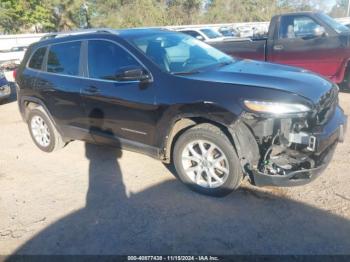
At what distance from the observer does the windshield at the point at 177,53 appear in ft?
13.3

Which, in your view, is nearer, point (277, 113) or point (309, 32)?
point (277, 113)

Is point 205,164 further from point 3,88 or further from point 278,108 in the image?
point 3,88

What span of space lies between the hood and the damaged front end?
8.8 inches

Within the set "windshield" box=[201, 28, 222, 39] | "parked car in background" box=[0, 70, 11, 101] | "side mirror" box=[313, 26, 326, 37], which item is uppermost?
"side mirror" box=[313, 26, 326, 37]

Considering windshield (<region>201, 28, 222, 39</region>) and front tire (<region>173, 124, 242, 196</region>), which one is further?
windshield (<region>201, 28, 222, 39</region>)

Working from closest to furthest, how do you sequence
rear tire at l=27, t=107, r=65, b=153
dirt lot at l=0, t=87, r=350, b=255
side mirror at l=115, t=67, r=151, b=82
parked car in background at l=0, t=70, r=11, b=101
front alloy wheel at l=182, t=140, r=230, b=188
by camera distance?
dirt lot at l=0, t=87, r=350, b=255
front alloy wheel at l=182, t=140, r=230, b=188
side mirror at l=115, t=67, r=151, b=82
rear tire at l=27, t=107, r=65, b=153
parked car in background at l=0, t=70, r=11, b=101

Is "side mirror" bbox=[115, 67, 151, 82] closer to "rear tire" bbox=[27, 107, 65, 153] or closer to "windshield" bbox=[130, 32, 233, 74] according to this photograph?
"windshield" bbox=[130, 32, 233, 74]

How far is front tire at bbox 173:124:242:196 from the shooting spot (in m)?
3.54

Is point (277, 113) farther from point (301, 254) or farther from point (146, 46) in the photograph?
point (146, 46)

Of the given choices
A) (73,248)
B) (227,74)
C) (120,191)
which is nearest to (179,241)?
→ (73,248)

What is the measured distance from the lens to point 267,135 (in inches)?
131

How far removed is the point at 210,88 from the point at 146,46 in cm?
115

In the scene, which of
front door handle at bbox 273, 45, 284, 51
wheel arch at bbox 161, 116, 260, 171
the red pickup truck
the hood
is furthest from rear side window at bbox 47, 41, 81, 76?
front door handle at bbox 273, 45, 284, 51

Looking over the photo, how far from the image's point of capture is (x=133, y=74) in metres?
3.83
